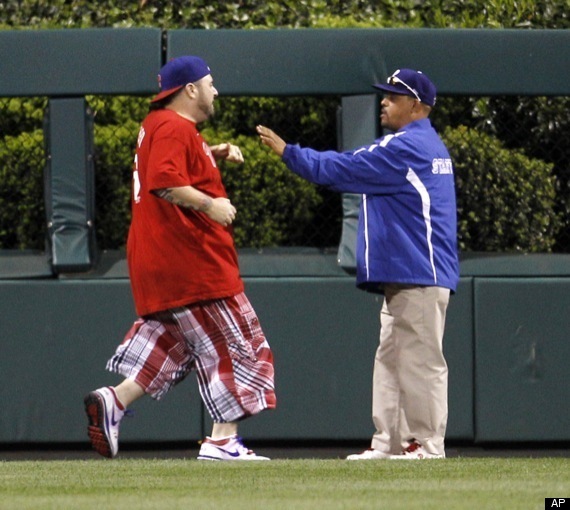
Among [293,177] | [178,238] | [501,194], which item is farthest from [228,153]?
[501,194]

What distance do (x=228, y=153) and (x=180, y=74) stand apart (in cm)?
42

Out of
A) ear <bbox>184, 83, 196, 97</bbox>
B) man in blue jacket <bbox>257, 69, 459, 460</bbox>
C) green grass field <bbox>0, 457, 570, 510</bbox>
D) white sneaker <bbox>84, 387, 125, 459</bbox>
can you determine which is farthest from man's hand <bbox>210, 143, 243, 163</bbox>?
green grass field <bbox>0, 457, 570, 510</bbox>

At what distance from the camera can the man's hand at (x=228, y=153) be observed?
703 cm

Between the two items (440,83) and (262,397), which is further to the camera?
(440,83)

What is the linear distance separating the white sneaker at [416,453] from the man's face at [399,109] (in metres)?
1.53

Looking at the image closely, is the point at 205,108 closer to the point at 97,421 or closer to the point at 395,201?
the point at 395,201

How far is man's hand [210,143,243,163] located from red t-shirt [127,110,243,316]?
0.17m

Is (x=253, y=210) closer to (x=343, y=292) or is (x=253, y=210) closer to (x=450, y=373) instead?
(x=343, y=292)

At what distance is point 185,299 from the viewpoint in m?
6.76

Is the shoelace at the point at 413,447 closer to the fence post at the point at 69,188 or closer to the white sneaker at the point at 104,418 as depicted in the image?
the white sneaker at the point at 104,418

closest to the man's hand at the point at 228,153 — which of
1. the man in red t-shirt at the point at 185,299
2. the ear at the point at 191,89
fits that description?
the man in red t-shirt at the point at 185,299

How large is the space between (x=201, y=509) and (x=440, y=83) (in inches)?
156

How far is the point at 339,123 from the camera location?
8.42m

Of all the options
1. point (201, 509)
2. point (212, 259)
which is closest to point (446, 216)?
point (212, 259)
